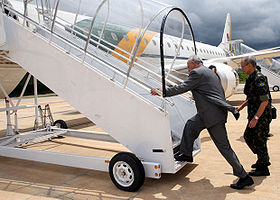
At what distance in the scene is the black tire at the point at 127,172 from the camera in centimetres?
374

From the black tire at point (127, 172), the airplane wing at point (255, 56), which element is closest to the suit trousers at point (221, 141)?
the black tire at point (127, 172)

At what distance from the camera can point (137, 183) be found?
3.75m

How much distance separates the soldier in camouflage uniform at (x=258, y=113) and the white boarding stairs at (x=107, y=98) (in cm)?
100

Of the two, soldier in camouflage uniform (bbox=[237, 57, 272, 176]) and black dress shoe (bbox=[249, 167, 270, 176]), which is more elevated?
soldier in camouflage uniform (bbox=[237, 57, 272, 176])

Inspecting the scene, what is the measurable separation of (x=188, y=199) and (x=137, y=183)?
0.75 m

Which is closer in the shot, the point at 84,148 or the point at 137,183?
the point at 137,183

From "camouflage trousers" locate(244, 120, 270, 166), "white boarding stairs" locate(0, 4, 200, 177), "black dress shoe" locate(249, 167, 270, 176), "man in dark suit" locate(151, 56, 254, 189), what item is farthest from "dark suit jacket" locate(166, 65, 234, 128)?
"black dress shoe" locate(249, 167, 270, 176)

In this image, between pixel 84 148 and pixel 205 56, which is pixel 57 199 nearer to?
pixel 84 148

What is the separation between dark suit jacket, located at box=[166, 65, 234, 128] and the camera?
3.70m

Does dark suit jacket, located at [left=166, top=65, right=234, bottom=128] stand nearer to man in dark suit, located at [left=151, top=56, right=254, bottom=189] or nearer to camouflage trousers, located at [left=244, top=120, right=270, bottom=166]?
man in dark suit, located at [left=151, top=56, right=254, bottom=189]

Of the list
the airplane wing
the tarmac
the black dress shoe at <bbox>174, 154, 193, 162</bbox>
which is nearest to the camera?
the tarmac

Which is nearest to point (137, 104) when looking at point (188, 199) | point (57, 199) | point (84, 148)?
point (188, 199)

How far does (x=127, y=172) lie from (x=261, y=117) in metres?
2.27

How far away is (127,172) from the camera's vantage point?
3852 mm
